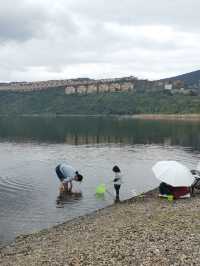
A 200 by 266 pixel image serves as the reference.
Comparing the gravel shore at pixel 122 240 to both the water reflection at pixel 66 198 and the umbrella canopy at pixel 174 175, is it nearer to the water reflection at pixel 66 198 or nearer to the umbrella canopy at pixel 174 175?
the umbrella canopy at pixel 174 175

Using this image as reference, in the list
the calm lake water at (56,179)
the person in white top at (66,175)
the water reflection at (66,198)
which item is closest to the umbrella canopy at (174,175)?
the calm lake water at (56,179)

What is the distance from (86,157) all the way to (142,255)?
4826 cm

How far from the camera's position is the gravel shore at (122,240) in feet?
51.9

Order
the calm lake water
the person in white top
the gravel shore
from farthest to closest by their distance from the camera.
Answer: the person in white top < the calm lake water < the gravel shore

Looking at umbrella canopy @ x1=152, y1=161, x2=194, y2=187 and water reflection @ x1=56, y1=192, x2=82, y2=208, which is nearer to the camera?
umbrella canopy @ x1=152, y1=161, x2=194, y2=187

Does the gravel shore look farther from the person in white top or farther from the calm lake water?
the person in white top

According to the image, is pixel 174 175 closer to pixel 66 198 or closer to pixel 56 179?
pixel 66 198

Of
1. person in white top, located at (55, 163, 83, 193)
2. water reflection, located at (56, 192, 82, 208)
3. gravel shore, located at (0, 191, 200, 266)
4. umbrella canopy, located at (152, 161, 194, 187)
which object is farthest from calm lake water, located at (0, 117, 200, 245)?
umbrella canopy, located at (152, 161, 194, 187)

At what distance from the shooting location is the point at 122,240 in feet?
60.6

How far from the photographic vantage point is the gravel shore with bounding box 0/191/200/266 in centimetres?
1583

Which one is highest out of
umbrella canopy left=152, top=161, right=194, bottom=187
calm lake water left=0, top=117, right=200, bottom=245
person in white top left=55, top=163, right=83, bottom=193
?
umbrella canopy left=152, top=161, right=194, bottom=187

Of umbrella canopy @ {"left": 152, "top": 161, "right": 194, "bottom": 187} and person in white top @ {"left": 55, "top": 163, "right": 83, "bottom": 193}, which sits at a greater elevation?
umbrella canopy @ {"left": 152, "top": 161, "right": 194, "bottom": 187}

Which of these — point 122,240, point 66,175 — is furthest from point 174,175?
point 122,240

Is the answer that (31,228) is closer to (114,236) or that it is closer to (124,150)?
(114,236)
